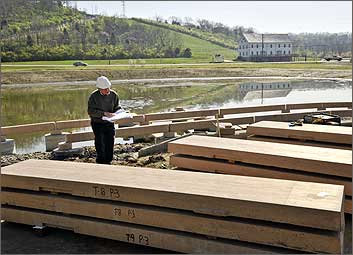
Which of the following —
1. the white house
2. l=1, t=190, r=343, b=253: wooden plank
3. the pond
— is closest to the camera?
l=1, t=190, r=343, b=253: wooden plank

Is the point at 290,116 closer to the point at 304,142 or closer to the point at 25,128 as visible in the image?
the point at 304,142

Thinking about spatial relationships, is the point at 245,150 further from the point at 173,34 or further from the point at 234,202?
the point at 173,34

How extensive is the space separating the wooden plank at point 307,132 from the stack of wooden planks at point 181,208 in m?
2.41

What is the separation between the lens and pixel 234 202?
3869 millimetres

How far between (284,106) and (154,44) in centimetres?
7671

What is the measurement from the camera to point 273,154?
542 centimetres

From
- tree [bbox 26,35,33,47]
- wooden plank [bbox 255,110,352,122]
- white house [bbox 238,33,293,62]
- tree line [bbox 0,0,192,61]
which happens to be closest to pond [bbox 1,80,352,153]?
wooden plank [bbox 255,110,352,122]

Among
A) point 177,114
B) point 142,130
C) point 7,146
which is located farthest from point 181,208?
point 177,114

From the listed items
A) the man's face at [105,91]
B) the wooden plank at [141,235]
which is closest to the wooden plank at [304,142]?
the man's face at [105,91]

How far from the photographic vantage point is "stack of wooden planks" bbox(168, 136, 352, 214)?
4977mm

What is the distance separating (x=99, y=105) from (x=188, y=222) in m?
3.33

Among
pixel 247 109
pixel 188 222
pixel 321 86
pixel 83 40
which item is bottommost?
pixel 188 222

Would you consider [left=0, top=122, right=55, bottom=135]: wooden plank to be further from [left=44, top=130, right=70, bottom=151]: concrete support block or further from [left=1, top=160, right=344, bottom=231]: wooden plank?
[left=1, top=160, right=344, bottom=231]: wooden plank

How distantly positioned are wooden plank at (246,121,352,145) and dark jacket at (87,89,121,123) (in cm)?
237
